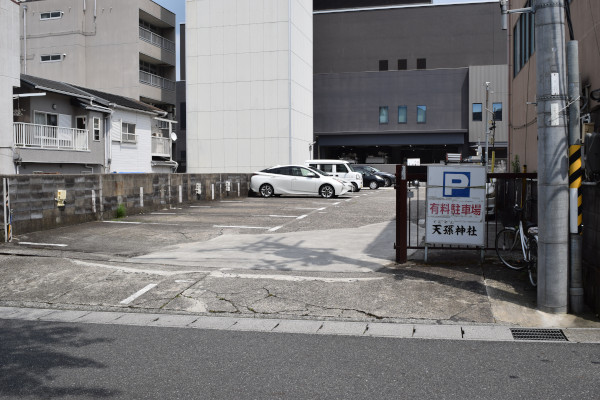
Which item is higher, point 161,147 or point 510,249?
point 161,147

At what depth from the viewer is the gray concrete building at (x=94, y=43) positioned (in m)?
40.7

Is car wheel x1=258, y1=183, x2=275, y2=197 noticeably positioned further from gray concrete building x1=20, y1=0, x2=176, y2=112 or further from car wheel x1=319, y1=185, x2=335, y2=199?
gray concrete building x1=20, y1=0, x2=176, y2=112

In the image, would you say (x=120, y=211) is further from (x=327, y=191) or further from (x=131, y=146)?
(x=131, y=146)

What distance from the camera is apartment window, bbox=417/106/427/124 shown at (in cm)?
5172

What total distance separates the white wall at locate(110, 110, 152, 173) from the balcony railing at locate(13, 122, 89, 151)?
2.66m

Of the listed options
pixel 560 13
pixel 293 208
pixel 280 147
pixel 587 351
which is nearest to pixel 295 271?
pixel 587 351

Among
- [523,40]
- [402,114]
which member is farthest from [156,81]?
[523,40]

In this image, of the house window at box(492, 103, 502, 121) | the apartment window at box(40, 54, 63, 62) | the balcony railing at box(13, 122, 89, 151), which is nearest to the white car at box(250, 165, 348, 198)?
the balcony railing at box(13, 122, 89, 151)

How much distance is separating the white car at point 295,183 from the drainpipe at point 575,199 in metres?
17.7

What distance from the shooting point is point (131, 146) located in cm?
3456

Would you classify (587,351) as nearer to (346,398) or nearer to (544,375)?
(544,375)

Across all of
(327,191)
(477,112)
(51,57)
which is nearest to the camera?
(327,191)

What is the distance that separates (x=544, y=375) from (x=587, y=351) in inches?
36.0

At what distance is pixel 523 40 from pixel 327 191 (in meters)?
11.0
